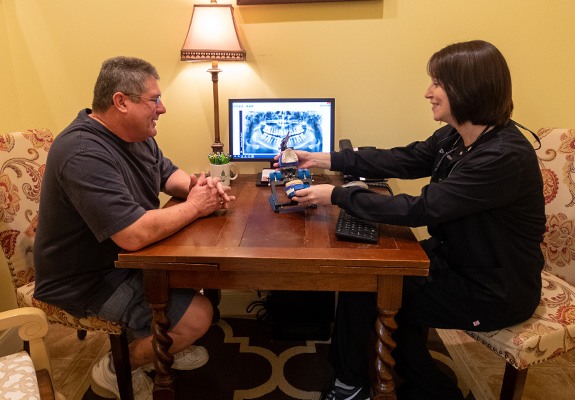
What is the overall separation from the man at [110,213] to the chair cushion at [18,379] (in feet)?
0.86

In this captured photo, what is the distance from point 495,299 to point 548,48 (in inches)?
52.8

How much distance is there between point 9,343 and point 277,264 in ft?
4.92

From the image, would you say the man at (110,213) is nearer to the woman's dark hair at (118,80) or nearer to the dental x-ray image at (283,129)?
the woman's dark hair at (118,80)

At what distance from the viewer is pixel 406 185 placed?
2246 millimetres

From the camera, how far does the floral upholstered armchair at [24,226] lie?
1.50 m

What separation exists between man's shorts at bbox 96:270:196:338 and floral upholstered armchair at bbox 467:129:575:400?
95 cm

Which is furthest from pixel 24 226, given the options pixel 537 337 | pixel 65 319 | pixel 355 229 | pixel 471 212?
pixel 537 337

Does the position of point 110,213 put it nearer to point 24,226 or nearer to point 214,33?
point 24,226

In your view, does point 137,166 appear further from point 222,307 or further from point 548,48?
point 548,48

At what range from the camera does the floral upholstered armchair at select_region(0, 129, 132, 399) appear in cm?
150

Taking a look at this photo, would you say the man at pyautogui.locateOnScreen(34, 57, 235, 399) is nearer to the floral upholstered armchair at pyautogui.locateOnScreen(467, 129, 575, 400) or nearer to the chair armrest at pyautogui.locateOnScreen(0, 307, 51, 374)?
the chair armrest at pyautogui.locateOnScreen(0, 307, 51, 374)

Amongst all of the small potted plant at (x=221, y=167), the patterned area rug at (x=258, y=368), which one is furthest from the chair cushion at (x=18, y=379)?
the small potted plant at (x=221, y=167)

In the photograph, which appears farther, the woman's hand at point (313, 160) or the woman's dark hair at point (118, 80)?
the woman's hand at point (313, 160)

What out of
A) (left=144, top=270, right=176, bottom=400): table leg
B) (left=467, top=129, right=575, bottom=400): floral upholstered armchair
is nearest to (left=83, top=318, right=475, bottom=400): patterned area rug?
(left=144, top=270, right=176, bottom=400): table leg
